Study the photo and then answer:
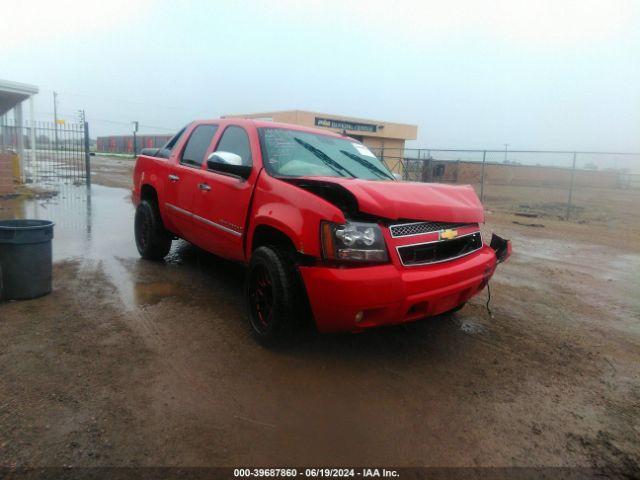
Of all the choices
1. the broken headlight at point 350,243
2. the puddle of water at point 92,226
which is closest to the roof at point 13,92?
the puddle of water at point 92,226

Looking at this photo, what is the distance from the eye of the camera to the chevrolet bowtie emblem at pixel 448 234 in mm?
3517

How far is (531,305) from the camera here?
5219 millimetres

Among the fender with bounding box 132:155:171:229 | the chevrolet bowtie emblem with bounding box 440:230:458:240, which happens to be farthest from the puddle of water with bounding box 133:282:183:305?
the chevrolet bowtie emblem with bounding box 440:230:458:240

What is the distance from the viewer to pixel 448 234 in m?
3.57

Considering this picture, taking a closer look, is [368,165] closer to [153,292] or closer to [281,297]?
[281,297]

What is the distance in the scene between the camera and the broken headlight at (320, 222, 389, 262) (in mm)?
3129

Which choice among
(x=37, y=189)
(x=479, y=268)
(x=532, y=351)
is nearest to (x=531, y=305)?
(x=532, y=351)

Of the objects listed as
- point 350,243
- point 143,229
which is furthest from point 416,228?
point 143,229

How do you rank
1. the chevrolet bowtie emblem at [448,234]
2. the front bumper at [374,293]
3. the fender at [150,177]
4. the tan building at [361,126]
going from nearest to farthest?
1. the front bumper at [374,293]
2. the chevrolet bowtie emblem at [448,234]
3. the fender at [150,177]
4. the tan building at [361,126]

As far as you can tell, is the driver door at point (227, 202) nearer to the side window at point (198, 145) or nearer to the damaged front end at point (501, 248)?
the side window at point (198, 145)

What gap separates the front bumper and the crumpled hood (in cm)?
37

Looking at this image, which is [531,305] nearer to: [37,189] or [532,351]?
[532,351]

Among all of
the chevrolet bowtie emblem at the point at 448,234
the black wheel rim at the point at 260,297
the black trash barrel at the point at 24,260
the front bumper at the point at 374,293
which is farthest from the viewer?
the black trash barrel at the point at 24,260

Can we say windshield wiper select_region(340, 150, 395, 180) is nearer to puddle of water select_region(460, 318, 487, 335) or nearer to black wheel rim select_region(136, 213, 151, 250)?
puddle of water select_region(460, 318, 487, 335)
